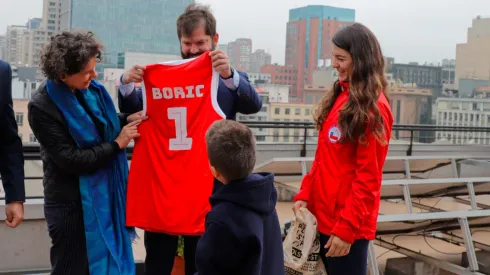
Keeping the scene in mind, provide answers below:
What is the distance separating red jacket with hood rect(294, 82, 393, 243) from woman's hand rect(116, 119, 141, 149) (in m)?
0.74

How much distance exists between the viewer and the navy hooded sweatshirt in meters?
1.79

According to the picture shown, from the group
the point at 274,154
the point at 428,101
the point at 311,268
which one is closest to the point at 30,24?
the point at 274,154

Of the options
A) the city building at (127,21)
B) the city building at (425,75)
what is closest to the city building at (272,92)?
the city building at (127,21)

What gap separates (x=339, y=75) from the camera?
2316mm

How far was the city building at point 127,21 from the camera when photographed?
3.79 m

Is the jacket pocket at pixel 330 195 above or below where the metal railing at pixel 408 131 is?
above

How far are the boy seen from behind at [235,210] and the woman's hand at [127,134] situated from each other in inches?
22.6

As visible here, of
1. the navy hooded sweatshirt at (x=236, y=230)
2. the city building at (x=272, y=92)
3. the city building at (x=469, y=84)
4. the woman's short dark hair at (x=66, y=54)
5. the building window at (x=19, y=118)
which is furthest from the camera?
the city building at (x=469, y=84)

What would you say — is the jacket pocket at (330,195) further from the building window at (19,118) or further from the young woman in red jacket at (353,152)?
the building window at (19,118)

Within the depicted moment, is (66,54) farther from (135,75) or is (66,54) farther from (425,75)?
(425,75)

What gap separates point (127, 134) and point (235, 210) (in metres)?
0.72

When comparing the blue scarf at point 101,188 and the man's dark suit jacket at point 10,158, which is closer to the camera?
the blue scarf at point 101,188

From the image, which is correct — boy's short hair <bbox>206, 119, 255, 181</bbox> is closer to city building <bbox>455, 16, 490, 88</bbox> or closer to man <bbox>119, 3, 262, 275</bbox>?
man <bbox>119, 3, 262, 275</bbox>

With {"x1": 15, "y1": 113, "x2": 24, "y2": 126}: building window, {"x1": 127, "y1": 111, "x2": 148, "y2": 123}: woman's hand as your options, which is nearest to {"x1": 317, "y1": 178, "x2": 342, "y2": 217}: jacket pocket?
{"x1": 127, "y1": 111, "x2": 148, "y2": 123}: woman's hand
